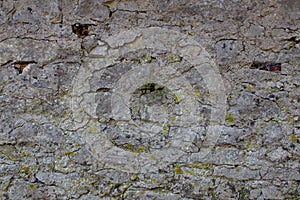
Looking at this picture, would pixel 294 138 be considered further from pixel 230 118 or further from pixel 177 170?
pixel 177 170

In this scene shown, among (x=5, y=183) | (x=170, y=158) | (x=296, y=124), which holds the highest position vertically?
(x=296, y=124)

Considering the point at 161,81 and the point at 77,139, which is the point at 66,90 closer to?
the point at 77,139

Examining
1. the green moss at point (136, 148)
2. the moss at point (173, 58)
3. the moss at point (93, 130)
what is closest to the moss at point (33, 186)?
the moss at point (93, 130)

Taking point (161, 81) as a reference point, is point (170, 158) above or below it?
below

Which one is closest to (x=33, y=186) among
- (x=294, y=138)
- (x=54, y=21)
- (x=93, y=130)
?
(x=93, y=130)

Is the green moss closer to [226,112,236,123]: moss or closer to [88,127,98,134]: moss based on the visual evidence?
[88,127,98,134]: moss

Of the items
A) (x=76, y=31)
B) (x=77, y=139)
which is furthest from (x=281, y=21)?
(x=77, y=139)
